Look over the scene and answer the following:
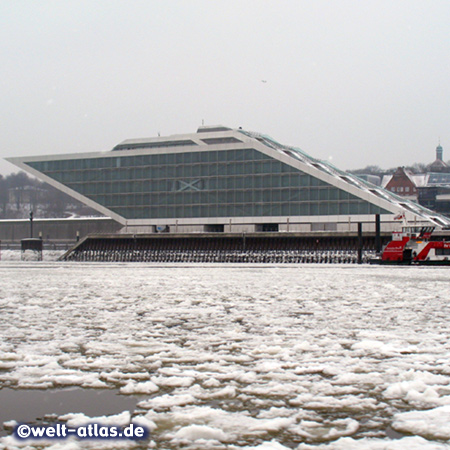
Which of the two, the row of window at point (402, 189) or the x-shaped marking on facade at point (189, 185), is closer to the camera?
the x-shaped marking on facade at point (189, 185)

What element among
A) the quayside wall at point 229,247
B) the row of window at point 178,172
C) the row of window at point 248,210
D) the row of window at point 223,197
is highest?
the row of window at point 178,172

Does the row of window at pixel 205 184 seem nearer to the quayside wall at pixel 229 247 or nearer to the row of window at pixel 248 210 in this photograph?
the row of window at pixel 248 210

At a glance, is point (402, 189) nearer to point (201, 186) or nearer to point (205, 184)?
point (205, 184)

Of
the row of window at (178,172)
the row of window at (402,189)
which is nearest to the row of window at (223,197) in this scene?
the row of window at (178,172)

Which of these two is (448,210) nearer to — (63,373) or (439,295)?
(439,295)

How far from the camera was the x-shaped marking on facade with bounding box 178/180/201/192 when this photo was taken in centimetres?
7800

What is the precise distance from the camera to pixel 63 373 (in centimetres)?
682

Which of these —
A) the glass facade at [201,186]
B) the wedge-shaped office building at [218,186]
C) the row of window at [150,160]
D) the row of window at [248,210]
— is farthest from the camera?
the row of window at [150,160]

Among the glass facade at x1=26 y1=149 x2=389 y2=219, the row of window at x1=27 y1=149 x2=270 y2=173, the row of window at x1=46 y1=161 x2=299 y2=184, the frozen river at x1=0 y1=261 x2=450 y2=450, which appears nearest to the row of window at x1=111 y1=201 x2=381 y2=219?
the glass facade at x1=26 y1=149 x2=389 y2=219

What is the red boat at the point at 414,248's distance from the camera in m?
45.9

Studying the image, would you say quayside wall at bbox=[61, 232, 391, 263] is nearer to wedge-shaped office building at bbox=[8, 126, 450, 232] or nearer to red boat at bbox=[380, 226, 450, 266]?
wedge-shaped office building at bbox=[8, 126, 450, 232]

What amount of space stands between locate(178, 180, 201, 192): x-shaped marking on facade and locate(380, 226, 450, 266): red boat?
35.8 m

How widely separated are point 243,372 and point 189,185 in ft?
237

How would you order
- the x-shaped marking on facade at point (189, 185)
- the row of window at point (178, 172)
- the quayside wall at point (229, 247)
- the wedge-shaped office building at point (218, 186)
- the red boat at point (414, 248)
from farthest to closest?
the x-shaped marking on facade at point (189, 185), the row of window at point (178, 172), the wedge-shaped office building at point (218, 186), the quayside wall at point (229, 247), the red boat at point (414, 248)
